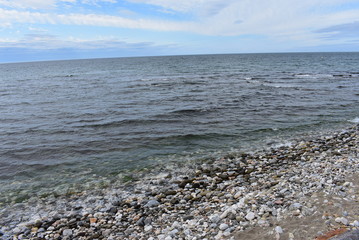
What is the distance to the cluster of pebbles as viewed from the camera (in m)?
6.39

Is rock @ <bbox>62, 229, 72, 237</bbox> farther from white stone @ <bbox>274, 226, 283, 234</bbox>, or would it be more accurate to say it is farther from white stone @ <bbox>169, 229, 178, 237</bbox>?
white stone @ <bbox>274, 226, 283, 234</bbox>

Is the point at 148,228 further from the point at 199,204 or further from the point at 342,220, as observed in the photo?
the point at 342,220

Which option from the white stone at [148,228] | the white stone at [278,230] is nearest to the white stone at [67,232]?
the white stone at [148,228]

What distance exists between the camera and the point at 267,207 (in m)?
6.81

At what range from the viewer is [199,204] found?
308 inches

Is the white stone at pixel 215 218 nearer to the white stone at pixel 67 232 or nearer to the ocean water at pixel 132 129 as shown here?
the white stone at pixel 67 232

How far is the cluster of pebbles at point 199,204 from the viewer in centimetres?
639

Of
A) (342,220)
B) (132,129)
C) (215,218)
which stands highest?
(342,220)

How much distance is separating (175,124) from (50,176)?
390 inches

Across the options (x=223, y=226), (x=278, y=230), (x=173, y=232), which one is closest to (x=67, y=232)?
(x=173, y=232)

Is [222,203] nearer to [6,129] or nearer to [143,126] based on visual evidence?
[143,126]

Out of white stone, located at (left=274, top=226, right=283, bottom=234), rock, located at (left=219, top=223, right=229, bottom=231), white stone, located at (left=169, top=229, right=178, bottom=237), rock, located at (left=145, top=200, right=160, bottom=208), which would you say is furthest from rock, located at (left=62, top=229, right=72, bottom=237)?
white stone, located at (left=274, top=226, right=283, bottom=234)

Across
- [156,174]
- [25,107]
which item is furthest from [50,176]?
[25,107]

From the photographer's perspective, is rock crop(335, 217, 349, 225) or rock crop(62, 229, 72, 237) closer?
rock crop(335, 217, 349, 225)
